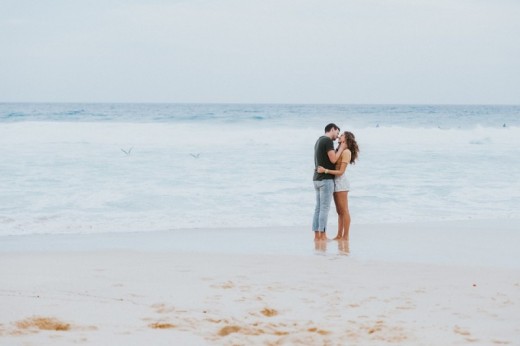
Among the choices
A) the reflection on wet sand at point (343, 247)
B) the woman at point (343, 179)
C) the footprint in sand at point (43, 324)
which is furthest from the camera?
the woman at point (343, 179)

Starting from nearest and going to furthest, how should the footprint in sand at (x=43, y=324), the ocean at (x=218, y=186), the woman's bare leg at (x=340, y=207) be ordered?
the footprint in sand at (x=43, y=324), the woman's bare leg at (x=340, y=207), the ocean at (x=218, y=186)

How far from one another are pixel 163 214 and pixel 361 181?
6141 millimetres

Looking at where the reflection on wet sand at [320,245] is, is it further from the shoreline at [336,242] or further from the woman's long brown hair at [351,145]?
the woman's long brown hair at [351,145]

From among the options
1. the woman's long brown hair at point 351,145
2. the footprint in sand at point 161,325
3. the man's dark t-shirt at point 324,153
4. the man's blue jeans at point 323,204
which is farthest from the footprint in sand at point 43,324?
the woman's long brown hair at point 351,145

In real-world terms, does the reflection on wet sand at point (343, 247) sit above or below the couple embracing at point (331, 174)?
below

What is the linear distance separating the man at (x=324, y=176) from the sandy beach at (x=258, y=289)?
1.20ft

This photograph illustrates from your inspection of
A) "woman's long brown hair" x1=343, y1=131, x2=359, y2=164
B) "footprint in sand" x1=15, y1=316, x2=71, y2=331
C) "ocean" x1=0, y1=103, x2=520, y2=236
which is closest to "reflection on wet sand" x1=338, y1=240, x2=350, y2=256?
"woman's long brown hair" x1=343, y1=131, x2=359, y2=164

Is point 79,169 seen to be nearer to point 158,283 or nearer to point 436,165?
point 436,165

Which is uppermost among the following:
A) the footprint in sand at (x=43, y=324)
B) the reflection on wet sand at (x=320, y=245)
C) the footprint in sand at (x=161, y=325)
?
the footprint in sand at (x=43, y=324)

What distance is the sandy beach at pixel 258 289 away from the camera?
480 centimetres

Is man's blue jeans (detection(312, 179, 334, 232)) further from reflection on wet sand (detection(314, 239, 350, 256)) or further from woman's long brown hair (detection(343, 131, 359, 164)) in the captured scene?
woman's long brown hair (detection(343, 131, 359, 164))

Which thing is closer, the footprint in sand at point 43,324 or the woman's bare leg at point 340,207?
the footprint in sand at point 43,324

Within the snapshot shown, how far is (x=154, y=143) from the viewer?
31641 mm

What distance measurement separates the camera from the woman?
9531 mm
